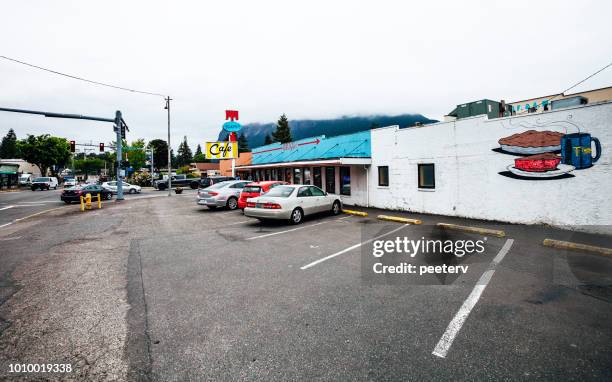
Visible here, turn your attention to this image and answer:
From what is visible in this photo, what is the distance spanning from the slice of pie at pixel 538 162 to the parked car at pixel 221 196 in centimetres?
1341

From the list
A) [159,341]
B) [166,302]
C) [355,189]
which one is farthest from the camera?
[355,189]

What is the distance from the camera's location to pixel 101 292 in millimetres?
4758

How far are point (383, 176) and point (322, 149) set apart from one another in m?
5.57

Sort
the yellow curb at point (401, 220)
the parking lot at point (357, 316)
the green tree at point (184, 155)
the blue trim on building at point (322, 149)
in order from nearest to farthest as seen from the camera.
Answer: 1. the parking lot at point (357, 316)
2. the yellow curb at point (401, 220)
3. the blue trim on building at point (322, 149)
4. the green tree at point (184, 155)

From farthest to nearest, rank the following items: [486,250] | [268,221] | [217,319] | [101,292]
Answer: [268,221] < [486,250] < [101,292] < [217,319]

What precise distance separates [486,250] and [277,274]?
5.44m

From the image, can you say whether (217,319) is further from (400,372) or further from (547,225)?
(547,225)

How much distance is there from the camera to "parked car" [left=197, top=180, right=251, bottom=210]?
15.4 m

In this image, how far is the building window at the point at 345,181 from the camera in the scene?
17.4 m

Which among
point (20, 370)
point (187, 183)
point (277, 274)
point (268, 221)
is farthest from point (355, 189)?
point (187, 183)

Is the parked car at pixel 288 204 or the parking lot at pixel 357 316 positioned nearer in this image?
the parking lot at pixel 357 316

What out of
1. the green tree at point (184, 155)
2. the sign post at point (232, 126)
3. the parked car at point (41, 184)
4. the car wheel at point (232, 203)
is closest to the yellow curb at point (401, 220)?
the car wheel at point (232, 203)

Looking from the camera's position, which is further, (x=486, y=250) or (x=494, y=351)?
(x=486, y=250)

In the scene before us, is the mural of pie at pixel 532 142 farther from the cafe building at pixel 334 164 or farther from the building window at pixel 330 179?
the building window at pixel 330 179
